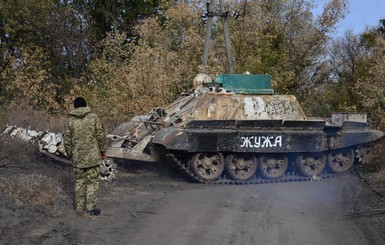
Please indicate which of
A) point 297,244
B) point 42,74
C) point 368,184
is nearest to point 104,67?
point 42,74

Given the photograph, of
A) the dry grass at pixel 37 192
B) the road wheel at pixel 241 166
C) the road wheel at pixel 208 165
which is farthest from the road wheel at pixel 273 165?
the dry grass at pixel 37 192

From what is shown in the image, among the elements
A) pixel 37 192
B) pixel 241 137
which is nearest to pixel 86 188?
pixel 37 192

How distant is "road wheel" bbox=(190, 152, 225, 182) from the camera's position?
1262 cm

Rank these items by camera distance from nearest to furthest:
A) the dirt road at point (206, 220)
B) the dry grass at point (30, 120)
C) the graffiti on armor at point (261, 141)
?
the dirt road at point (206, 220)
the graffiti on armor at point (261, 141)
the dry grass at point (30, 120)

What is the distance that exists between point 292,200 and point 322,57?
2159 centimetres

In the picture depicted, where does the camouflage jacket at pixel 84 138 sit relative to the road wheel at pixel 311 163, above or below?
above

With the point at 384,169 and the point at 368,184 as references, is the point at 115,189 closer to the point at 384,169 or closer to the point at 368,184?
the point at 368,184

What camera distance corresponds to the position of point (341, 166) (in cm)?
1476

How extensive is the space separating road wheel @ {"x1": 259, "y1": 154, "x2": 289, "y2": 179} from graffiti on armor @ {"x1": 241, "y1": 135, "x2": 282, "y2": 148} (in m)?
0.48

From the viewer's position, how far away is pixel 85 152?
26.8 feet

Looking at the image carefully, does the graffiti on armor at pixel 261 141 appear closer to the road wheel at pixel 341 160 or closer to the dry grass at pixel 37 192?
the road wheel at pixel 341 160

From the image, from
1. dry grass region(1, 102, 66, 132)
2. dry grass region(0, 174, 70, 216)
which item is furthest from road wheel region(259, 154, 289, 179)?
dry grass region(0, 174, 70, 216)

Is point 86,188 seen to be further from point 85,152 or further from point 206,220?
point 206,220

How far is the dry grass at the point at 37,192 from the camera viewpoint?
823cm
